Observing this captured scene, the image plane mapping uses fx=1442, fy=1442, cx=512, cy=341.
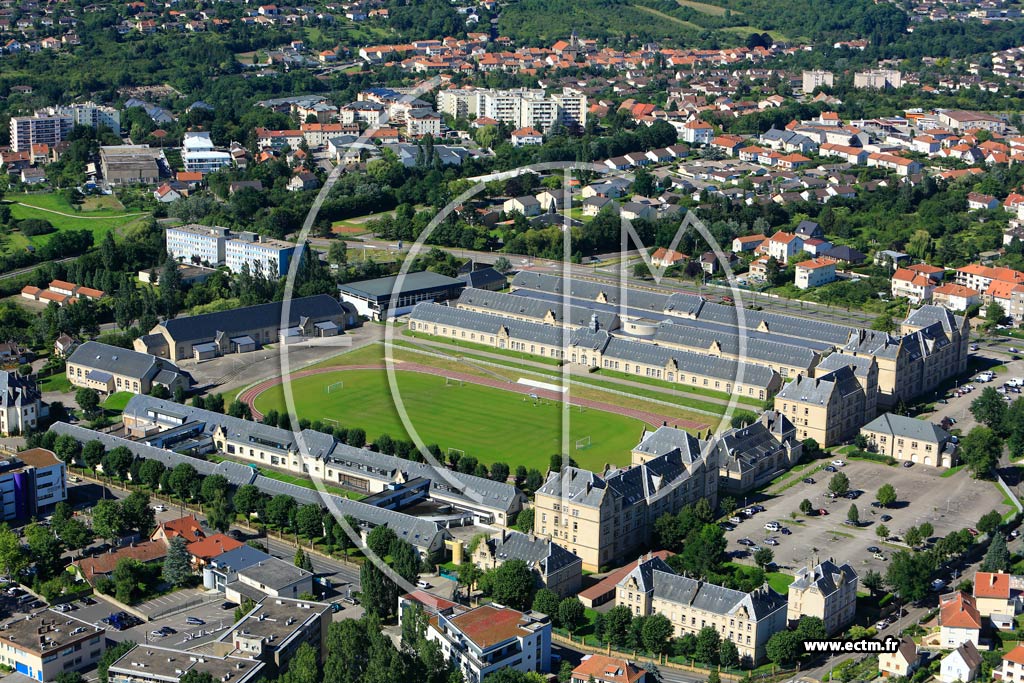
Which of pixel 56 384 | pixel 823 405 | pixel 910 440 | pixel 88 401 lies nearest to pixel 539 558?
pixel 823 405

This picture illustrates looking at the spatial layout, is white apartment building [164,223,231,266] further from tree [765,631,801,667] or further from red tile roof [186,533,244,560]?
tree [765,631,801,667]

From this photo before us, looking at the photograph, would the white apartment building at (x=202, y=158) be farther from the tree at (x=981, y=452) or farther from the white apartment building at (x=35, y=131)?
the tree at (x=981, y=452)

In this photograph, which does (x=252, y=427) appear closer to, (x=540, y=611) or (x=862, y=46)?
(x=540, y=611)

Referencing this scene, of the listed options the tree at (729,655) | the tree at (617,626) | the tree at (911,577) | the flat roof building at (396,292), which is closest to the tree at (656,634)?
the tree at (617,626)

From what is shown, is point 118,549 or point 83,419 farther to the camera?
point 83,419

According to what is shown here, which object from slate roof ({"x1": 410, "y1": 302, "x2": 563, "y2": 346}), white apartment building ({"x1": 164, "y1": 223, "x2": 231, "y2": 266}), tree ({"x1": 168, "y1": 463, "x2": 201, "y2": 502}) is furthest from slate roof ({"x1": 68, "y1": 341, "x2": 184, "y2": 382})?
white apartment building ({"x1": 164, "y1": 223, "x2": 231, "y2": 266})

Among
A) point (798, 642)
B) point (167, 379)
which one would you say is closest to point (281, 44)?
point (167, 379)
